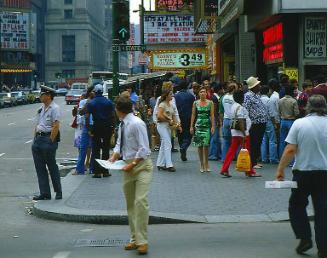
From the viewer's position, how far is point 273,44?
22391mm

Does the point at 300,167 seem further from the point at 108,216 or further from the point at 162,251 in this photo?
the point at 108,216

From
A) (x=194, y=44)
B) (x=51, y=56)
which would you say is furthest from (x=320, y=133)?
(x=51, y=56)

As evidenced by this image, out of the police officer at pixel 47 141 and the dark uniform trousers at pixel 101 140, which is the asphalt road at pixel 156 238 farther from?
the dark uniform trousers at pixel 101 140

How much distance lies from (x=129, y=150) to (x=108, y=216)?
2.09 metres

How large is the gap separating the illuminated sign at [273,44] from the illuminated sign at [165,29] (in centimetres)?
826

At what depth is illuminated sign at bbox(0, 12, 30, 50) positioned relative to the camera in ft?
328

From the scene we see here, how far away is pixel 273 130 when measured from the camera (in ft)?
52.3

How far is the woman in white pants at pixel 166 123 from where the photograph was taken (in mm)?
14914

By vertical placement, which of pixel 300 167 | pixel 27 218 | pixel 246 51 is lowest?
pixel 27 218

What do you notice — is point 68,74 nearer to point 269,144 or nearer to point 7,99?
Answer: point 7,99

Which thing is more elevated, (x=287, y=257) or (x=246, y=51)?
(x=246, y=51)

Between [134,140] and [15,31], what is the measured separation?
97966mm

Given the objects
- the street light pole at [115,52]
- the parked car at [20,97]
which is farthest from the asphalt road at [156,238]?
the parked car at [20,97]

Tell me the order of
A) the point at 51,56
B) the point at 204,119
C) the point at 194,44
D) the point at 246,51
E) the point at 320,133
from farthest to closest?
1. the point at 51,56
2. the point at 194,44
3. the point at 246,51
4. the point at 204,119
5. the point at 320,133
